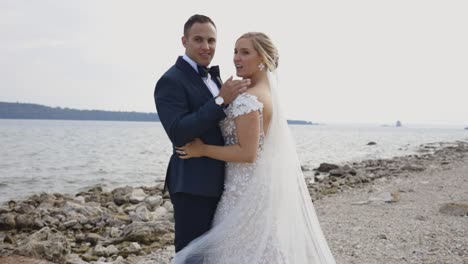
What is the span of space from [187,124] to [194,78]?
1.56 feet

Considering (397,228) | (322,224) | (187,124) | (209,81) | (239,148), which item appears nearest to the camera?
(187,124)

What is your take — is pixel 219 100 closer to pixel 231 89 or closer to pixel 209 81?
pixel 231 89

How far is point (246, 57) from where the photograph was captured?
3428 mm

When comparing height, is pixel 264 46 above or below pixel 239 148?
above

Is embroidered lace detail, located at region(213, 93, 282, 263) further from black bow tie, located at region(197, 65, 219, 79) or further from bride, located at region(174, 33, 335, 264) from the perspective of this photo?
black bow tie, located at region(197, 65, 219, 79)

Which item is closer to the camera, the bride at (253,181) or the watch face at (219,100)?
the watch face at (219,100)

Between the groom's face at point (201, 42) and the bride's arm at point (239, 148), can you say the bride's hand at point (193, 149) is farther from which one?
the groom's face at point (201, 42)

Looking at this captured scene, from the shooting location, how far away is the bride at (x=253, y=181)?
328 cm

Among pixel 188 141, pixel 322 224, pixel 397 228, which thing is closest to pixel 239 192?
pixel 188 141

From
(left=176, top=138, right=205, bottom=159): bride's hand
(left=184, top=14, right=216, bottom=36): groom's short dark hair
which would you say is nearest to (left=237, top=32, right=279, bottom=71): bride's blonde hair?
(left=184, top=14, right=216, bottom=36): groom's short dark hair

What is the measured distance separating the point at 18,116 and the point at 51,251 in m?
196

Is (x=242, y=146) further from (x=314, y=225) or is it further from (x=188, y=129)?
(x=314, y=225)

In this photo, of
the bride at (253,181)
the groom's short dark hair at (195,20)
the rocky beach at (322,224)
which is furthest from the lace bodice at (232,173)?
the rocky beach at (322,224)

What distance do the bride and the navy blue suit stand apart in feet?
0.25
